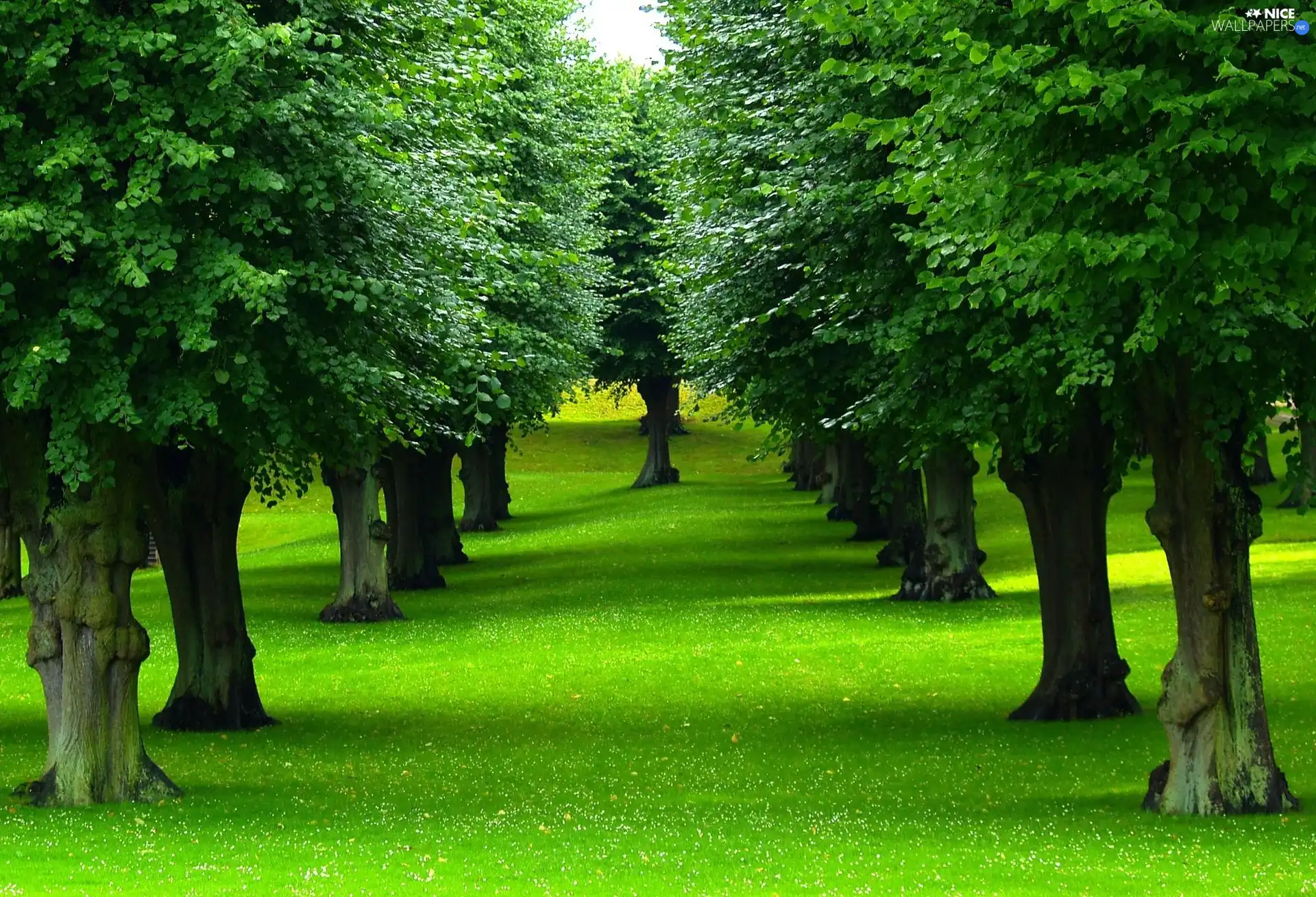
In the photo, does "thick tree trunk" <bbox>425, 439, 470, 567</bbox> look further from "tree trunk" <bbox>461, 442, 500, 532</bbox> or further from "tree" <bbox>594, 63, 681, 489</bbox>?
"tree" <bbox>594, 63, 681, 489</bbox>

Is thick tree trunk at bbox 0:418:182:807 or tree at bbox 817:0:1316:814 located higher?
tree at bbox 817:0:1316:814

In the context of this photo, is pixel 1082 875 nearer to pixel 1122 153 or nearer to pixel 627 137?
pixel 1122 153

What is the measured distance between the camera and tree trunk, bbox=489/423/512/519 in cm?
6144

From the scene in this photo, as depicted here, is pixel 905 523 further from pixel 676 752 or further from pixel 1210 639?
pixel 1210 639

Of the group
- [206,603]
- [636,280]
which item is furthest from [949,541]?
[636,280]

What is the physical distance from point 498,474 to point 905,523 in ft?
91.7

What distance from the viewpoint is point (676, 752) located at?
21.5 m

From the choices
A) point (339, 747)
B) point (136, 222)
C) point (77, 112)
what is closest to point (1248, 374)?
point (136, 222)

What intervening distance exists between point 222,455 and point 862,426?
9.42m

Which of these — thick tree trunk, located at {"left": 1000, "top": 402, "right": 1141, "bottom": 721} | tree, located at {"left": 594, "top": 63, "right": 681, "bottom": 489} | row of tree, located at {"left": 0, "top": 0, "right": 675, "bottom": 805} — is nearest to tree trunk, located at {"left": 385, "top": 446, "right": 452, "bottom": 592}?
tree, located at {"left": 594, "top": 63, "right": 681, "bottom": 489}

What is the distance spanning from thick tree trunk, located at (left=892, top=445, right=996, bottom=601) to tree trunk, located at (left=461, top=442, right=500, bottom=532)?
28.4 metres

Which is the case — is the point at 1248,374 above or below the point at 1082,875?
above

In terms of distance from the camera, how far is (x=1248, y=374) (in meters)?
14.3

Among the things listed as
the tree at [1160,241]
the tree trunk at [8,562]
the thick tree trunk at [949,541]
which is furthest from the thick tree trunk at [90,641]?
the tree trunk at [8,562]
